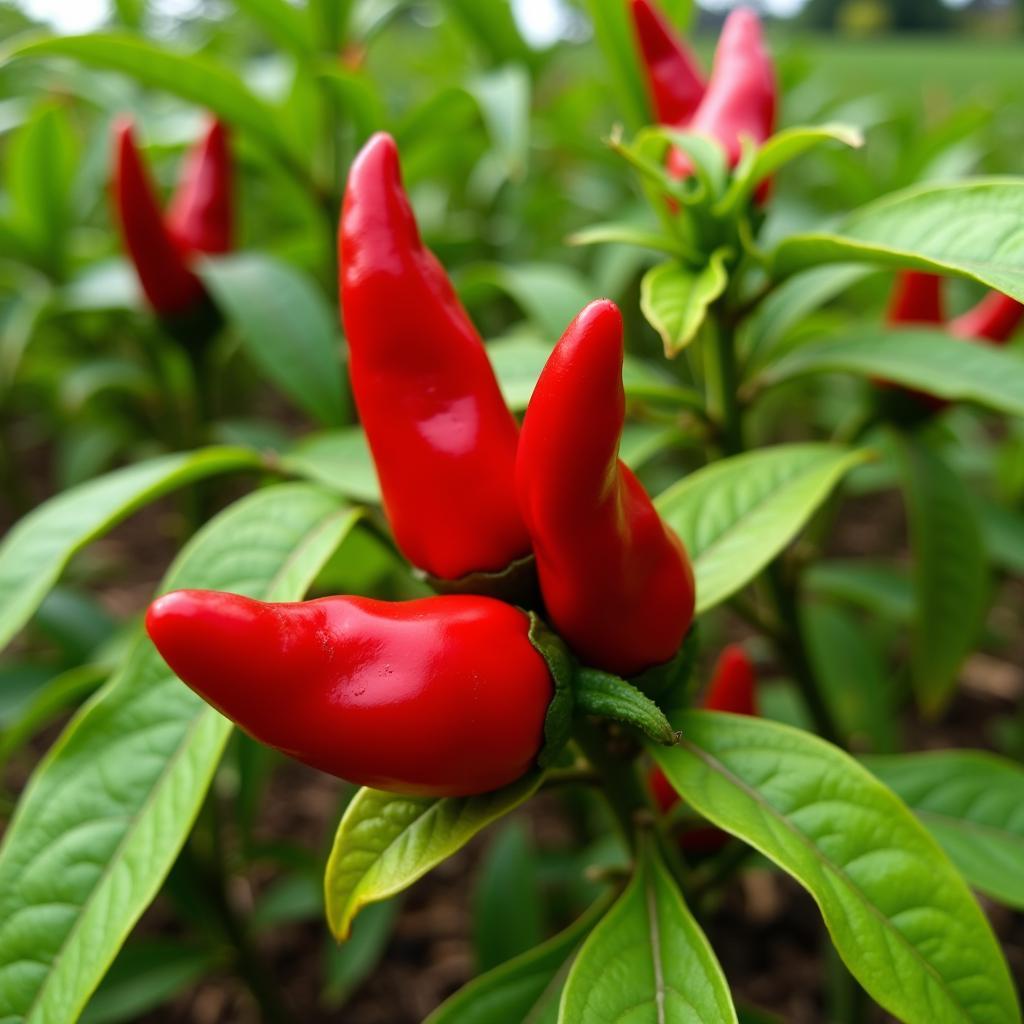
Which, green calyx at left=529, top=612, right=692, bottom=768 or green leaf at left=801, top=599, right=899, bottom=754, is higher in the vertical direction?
green calyx at left=529, top=612, right=692, bottom=768

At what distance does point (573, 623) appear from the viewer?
2.10 ft

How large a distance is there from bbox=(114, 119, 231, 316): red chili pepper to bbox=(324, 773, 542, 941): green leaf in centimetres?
91

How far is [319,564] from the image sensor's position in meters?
0.73

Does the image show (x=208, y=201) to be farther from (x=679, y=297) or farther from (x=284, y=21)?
→ (x=679, y=297)

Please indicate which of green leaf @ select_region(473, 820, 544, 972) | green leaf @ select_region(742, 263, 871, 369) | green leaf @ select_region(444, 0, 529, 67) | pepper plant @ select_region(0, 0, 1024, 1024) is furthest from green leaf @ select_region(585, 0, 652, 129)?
green leaf @ select_region(473, 820, 544, 972)

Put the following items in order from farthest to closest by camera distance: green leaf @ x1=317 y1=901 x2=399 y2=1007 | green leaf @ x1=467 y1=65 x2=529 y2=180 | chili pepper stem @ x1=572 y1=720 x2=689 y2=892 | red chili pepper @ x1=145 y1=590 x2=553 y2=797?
green leaf @ x1=317 y1=901 x2=399 y2=1007 → green leaf @ x1=467 y1=65 x2=529 y2=180 → chili pepper stem @ x1=572 y1=720 x2=689 y2=892 → red chili pepper @ x1=145 y1=590 x2=553 y2=797

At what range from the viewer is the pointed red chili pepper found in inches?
44.1

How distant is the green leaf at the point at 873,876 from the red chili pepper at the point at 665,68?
0.63m

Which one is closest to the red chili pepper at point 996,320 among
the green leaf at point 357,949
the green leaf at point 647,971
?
the green leaf at point 647,971

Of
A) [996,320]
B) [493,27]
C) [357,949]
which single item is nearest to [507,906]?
[357,949]

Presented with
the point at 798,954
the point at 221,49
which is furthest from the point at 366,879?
the point at 221,49

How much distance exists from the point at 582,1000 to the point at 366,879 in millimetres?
152

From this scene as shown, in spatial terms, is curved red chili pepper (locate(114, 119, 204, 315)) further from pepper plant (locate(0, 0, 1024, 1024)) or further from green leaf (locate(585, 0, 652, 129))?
green leaf (locate(585, 0, 652, 129))

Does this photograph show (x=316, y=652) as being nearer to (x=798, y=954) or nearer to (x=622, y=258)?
(x=622, y=258)
